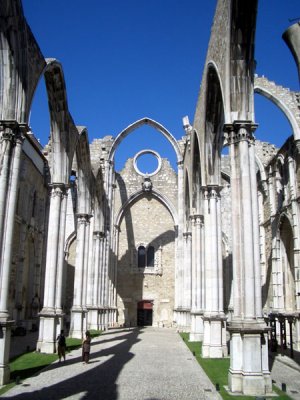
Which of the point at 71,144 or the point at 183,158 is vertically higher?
the point at 183,158

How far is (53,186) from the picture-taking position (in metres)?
15.2

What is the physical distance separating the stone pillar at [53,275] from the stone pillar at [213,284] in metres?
4.94

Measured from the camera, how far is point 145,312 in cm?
2980

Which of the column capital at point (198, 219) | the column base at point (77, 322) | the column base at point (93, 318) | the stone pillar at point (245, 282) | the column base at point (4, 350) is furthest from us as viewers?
the column base at point (93, 318)

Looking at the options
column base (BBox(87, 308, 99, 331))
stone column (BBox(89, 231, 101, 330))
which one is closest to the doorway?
stone column (BBox(89, 231, 101, 330))

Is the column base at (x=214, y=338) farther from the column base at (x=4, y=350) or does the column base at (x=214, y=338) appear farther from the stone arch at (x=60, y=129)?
the stone arch at (x=60, y=129)

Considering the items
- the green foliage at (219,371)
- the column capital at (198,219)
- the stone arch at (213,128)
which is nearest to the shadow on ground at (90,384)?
the green foliage at (219,371)

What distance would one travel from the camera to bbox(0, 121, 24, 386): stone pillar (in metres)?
8.96

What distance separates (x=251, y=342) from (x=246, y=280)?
1264mm

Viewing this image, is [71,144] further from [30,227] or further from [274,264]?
[274,264]

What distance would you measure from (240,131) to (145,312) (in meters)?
22.2

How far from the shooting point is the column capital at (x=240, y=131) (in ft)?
32.3

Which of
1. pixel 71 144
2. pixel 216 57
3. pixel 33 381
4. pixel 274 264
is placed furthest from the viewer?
pixel 274 264

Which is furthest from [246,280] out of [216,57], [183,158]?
[183,158]
